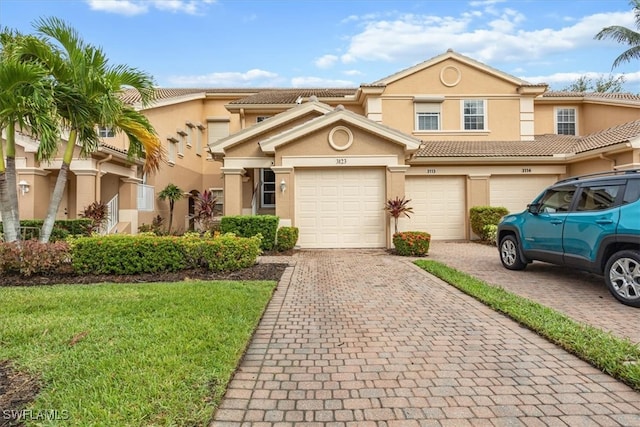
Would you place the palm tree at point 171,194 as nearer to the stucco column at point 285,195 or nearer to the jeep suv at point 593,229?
the stucco column at point 285,195

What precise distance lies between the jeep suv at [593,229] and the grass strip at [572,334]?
1462 millimetres

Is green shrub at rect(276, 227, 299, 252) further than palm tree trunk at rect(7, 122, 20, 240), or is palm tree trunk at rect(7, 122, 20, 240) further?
green shrub at rect(276, 227, 299, 252)

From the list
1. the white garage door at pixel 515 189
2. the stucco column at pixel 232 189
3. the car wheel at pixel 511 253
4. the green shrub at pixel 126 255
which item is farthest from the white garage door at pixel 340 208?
the white garage door at pixel 515 189

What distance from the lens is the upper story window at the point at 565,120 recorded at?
18.7 m

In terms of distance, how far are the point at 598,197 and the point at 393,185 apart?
664 cm

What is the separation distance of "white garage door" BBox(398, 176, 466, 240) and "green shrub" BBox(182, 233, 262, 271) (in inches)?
340

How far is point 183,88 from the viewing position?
81.9 ft

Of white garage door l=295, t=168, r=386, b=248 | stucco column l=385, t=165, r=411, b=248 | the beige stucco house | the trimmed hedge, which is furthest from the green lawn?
stucco column l=385, t=165, r=411, b=248

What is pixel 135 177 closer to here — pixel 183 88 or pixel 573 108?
pixel 183 88

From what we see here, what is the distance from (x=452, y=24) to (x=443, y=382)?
1612cm

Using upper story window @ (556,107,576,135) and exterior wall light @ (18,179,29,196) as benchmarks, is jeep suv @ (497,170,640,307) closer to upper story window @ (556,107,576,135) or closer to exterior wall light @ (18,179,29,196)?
upper story window @ (556,107,576,135)

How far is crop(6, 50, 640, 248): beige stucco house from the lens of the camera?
12.4 m

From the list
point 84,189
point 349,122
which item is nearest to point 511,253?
point 349,122

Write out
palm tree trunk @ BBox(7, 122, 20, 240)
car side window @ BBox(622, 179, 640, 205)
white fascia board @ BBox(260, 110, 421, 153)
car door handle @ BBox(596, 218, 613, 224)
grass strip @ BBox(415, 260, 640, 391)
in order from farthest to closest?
white fascia board @ BBox(260, 110, 421, 153), palm tree trunk @ BBox(7, 122, 20, 240), car door handle @ BBox(596, 218, 613, 224), car side window @ BBox(622, 179, 640, 205), grass strip @ BBox(415, 260, 640, 391)
